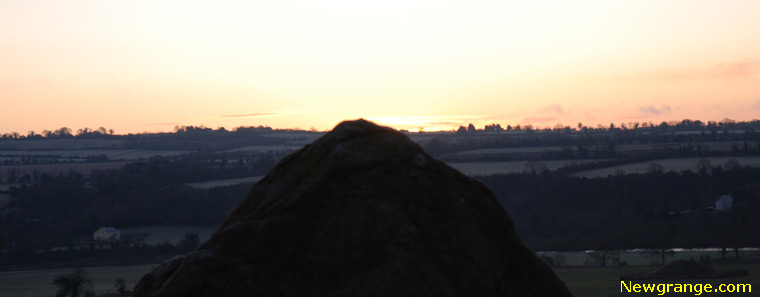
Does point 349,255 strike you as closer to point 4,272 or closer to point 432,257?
point 432,257

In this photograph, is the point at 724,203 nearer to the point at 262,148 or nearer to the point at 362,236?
the point at 362,236

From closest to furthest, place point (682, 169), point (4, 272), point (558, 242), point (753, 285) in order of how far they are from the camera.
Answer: point (753, 285), point (4, 272), point (558, 242), point (682, 169)

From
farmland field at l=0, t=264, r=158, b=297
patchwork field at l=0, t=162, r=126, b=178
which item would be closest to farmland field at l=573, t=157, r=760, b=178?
farmland field at l=0, t=264, r=158, b=297

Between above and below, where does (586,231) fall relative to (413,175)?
below

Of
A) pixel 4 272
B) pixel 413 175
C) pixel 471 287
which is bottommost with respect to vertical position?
pixel 4 272

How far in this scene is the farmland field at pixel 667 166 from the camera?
79.0 meters

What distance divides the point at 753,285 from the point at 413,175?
833 inches

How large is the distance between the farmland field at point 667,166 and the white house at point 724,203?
11.0 m

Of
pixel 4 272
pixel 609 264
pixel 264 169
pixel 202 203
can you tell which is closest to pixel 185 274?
pixel 609 264

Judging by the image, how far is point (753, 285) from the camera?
27250 mm

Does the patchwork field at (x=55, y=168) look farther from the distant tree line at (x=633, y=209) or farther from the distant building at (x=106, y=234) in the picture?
the distant tree line at (x=633, y=209)

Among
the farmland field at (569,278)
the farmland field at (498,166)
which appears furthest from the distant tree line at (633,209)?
the farmland field at (569,278)

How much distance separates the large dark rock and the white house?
5790cm

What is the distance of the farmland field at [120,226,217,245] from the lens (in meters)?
60.3
